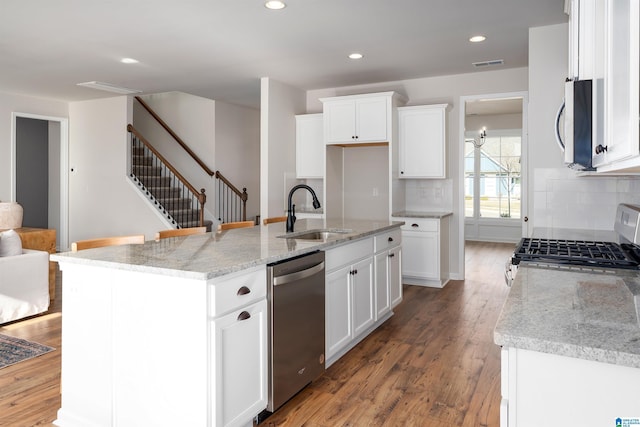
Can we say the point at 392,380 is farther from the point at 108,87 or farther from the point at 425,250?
the point at 108,87

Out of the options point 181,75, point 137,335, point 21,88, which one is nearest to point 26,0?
Answer: point 181,75

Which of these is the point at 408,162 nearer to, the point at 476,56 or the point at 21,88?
the point at 476,56

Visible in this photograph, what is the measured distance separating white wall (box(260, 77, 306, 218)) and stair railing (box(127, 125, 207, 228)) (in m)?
1.94

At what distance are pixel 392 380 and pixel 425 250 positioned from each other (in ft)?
9.02

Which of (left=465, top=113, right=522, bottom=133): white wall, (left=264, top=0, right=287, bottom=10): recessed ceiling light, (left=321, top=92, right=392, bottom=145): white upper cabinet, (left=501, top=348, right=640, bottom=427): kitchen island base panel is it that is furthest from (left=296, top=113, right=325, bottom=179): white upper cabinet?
(left=501, top=348, right=640, bottom=427): kitchen island base panel

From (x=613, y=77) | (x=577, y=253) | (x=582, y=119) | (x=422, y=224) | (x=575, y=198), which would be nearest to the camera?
(x=613, y=77)

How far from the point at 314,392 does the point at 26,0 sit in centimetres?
341

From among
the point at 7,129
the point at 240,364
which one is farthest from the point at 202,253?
the point at 7,129

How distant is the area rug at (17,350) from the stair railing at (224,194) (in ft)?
14.6

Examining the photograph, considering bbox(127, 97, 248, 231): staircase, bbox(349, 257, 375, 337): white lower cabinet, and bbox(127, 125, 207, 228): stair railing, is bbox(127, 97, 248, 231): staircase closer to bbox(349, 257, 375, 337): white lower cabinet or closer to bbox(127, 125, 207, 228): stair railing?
bbox(127, 125, 207, 228): stair railing

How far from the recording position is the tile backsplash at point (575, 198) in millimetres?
3340

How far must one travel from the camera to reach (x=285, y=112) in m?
6.21

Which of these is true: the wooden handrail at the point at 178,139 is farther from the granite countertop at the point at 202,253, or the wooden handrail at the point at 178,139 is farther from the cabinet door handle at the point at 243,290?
the cabinet door handle at the point at 243,290

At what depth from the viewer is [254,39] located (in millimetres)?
4277
